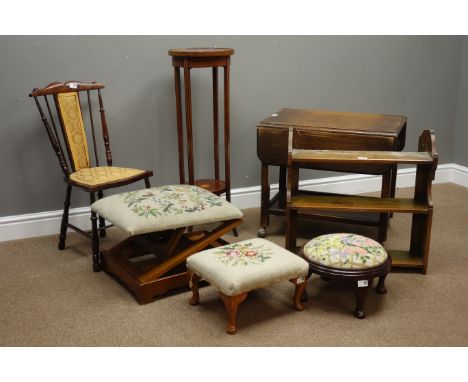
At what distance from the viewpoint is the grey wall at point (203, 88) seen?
3.29 m

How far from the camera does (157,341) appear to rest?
7.73 ft

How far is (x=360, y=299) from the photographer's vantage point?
2.51 m

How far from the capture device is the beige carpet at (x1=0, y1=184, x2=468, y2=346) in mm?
2369

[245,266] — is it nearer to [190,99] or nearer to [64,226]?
[190,99]

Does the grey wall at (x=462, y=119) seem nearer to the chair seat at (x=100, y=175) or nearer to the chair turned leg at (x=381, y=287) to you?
the chair turned leg at (x=381, y=287)

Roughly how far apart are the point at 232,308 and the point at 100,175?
1.21 m

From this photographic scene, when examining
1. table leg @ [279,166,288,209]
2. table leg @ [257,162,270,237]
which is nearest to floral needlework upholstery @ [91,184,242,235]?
table leg @ [257,162,270,237]

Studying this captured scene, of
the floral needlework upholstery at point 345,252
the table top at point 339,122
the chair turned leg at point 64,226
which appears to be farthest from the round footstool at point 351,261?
the chair turned leg at point 64,226

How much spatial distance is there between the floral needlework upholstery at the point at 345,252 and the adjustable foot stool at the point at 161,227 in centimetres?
44

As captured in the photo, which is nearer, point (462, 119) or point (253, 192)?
point (253, 192)

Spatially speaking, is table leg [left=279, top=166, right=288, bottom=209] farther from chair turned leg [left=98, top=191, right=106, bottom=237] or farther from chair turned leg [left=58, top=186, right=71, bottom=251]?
chair turned leg [left=58, top=186, right=71, bottom=251]

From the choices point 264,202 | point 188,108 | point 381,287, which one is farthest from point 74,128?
point 381,287
